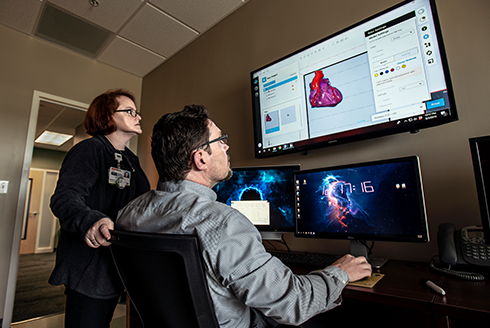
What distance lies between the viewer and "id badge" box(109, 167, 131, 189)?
4.31 ft

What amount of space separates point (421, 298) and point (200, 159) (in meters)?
0.76

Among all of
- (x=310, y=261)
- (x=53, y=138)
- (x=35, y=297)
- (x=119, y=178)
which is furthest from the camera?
(x=53, y=138)

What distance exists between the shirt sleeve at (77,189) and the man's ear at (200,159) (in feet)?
1.41

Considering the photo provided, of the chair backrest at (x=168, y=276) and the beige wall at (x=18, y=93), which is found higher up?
the beige wall at (x=18, y=93)

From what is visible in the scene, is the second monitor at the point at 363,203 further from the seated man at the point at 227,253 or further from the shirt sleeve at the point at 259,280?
the shirt sleeve at the point at 259,280

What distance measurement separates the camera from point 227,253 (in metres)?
0.61

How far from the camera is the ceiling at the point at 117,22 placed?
2.37m

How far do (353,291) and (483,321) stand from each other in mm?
299

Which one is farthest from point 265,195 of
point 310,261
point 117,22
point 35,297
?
point 35,297

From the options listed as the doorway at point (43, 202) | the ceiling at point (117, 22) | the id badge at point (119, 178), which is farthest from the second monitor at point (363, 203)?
the doorway at point (43, 202)

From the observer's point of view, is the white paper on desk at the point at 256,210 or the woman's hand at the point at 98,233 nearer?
the woman's hand at the point at 98,233

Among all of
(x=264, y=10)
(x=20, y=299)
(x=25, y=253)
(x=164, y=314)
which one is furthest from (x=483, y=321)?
(x=25, y=253)

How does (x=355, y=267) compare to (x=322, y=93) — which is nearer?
(x=355, y=267)

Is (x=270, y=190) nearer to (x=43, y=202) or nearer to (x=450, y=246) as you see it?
(x=450, y=246)
